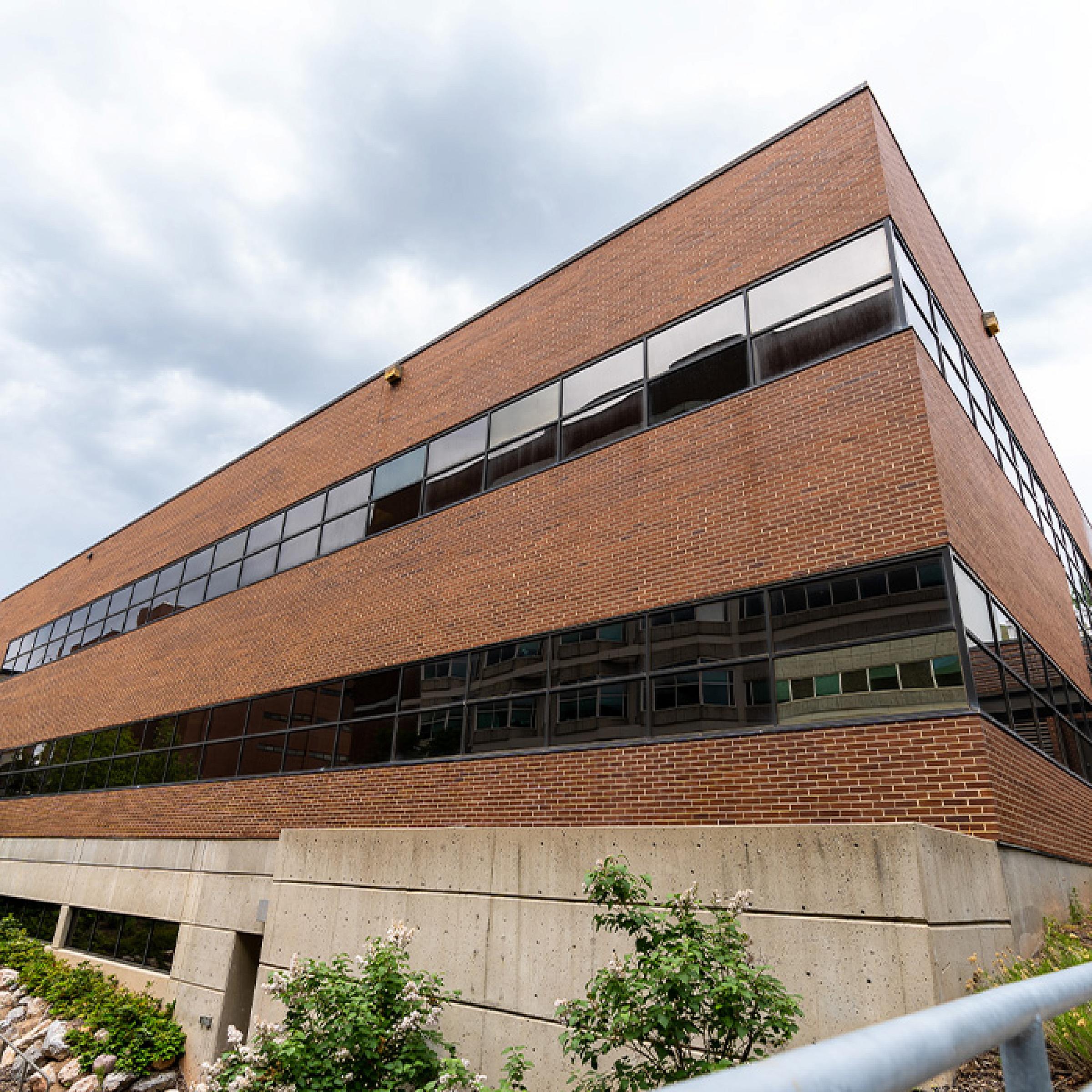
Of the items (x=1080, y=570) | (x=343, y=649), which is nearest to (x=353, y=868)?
(x=343, y=649)

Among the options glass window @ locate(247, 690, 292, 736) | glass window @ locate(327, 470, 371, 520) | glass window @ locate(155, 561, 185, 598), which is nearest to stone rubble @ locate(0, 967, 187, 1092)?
glass window @ locate(247, 690, 292, 736)

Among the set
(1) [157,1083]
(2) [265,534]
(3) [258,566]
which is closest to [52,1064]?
(1) [157,1083]

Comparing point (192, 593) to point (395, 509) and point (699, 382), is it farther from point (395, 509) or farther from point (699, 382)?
point (699, 382)

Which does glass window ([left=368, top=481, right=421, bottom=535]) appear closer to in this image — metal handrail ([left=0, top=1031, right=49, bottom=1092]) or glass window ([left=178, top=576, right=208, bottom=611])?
glass window ([left=178, top=576, right=208, bottom=611])

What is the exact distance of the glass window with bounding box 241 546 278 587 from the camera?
18.5 meters

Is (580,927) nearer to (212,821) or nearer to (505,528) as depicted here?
(505,528)

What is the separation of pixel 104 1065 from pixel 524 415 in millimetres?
12829

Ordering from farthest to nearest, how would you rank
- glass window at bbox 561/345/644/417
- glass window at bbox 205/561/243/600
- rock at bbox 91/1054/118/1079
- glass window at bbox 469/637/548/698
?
glass window at bbox 205/561/243/600, glass window at bbox 561/345/644/417, rock at bbox 91/1054/118/1079, glass window at bbox 469/637/548/698

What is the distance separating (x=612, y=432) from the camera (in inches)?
493

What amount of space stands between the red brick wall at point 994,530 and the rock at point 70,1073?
1547 cm

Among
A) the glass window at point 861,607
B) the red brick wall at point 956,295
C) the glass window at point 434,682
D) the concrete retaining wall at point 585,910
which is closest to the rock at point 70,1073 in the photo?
the concrete retaining wall at point 585,910

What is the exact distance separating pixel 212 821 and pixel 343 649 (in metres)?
4.76

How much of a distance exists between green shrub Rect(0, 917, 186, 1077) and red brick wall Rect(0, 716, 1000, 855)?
3182 mm

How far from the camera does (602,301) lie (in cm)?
1384
